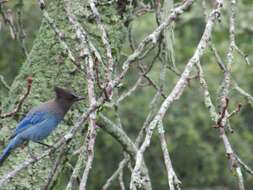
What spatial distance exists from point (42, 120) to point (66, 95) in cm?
26

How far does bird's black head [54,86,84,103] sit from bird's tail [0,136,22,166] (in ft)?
0.84

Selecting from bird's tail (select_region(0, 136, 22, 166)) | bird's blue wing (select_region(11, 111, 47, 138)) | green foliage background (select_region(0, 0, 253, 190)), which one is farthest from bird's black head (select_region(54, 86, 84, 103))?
green foliage background (select_region(0, 0, 253, 190))

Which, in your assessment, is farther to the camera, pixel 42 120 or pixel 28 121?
pixel 42 120

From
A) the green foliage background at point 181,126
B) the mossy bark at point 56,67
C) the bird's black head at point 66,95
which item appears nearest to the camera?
the bird's black head at point 66,95

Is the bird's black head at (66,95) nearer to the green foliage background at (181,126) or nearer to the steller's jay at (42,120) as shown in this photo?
the steller's jay at (42,120)

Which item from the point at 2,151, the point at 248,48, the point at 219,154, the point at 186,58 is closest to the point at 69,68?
the point at 2,151

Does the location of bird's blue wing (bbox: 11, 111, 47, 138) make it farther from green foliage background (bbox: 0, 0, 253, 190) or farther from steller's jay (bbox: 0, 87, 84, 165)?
green foliage background (bbox: 0, 0, 253, 190)

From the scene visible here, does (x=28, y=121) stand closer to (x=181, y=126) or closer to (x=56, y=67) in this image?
(x=56, y=67)

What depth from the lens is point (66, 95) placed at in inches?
133

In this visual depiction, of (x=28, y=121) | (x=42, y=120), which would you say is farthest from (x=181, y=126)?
(x=28, y=121)

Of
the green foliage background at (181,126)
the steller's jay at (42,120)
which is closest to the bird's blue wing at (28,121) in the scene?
the steller's jay at (42,120)

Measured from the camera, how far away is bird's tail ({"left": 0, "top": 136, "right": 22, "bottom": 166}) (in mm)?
3414

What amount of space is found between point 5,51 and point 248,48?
3627mm

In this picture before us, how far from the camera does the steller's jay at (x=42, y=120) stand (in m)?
3.42
